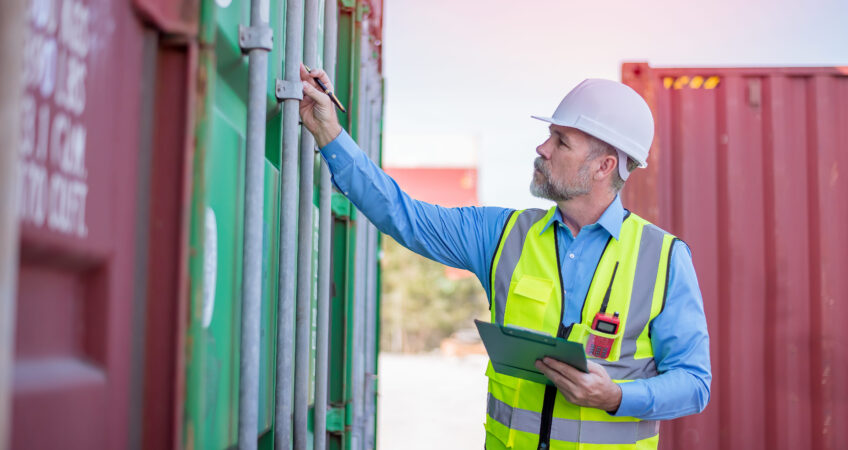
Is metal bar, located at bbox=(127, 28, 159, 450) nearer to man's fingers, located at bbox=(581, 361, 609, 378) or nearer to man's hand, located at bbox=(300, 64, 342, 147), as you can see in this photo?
man's hand, located at bbox=(300, 64, 342, 147)

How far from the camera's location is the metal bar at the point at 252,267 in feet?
5.31

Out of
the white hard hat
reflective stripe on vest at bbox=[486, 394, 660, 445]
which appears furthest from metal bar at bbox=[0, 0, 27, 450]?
the white hard hat

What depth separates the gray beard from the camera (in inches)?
105

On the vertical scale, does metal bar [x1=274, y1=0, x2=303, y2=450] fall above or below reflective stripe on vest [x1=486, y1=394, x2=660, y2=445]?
above

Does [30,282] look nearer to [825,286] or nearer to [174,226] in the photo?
[174,226]

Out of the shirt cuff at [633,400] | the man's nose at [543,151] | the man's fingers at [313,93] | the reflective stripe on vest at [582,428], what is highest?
the man's fingers at [313,93]

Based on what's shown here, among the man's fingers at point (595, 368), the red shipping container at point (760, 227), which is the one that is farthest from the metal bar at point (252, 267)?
the red shipping container at point (760, 227)

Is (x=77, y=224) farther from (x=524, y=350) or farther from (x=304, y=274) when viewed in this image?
(x=524, y=350)

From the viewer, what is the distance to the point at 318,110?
2.24m

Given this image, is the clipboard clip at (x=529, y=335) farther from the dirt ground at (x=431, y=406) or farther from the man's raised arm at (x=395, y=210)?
the dirt ground at (x=431, y=406)

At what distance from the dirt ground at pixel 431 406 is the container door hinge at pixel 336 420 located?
10.6 feet

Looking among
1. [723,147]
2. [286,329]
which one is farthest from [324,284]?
[723,147]

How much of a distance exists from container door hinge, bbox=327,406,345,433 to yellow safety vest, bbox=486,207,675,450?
0.91m

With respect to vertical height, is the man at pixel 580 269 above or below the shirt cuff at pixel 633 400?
above
